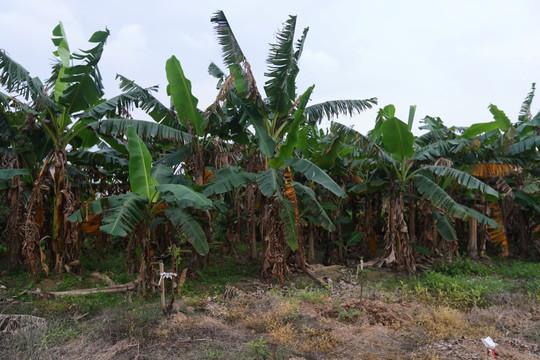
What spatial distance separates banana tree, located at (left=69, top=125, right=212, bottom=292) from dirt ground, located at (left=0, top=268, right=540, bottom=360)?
962 mm

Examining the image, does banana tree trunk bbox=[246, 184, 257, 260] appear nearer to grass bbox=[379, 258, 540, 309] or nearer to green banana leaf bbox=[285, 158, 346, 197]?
green banana leaf bbox=[285, 158, 346, 197]

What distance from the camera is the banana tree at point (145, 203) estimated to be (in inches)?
239

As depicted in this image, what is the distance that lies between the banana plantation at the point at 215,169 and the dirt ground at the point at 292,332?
1.05 meters

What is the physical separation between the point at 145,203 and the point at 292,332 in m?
2.98

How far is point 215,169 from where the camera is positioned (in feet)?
28.2

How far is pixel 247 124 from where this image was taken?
7930 mm

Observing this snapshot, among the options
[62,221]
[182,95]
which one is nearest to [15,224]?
[62,221]

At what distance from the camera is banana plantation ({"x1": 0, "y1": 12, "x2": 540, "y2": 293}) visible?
6.88 meters

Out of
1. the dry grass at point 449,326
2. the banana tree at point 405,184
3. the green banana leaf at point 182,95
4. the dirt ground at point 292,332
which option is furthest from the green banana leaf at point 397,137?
the green banana leaf at point 182,95

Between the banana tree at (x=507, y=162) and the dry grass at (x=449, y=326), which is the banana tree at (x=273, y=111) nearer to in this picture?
the dry grass at (x=449, y=326)

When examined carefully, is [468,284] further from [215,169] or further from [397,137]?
[215,169]

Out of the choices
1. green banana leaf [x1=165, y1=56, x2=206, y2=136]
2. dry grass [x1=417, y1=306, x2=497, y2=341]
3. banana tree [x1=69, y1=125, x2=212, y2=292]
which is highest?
green banana leaf [x1=165, y1=56, x2=206, y2=136]

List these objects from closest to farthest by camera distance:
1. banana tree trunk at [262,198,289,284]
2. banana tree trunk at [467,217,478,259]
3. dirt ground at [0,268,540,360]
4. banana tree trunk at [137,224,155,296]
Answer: dirt ground at [0,268,540,360] < banana tree trunk at [137,224,155,296] < banana tree trunk at [262,198,289,284] < banana tree trunk at [467,217,478,259]

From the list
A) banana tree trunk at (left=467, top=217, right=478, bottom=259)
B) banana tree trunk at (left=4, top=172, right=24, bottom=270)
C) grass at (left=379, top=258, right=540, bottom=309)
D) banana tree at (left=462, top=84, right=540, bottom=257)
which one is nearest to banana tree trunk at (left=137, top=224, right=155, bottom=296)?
banana tree trunk at (left=4, top=172, right=24, bottom=270)
